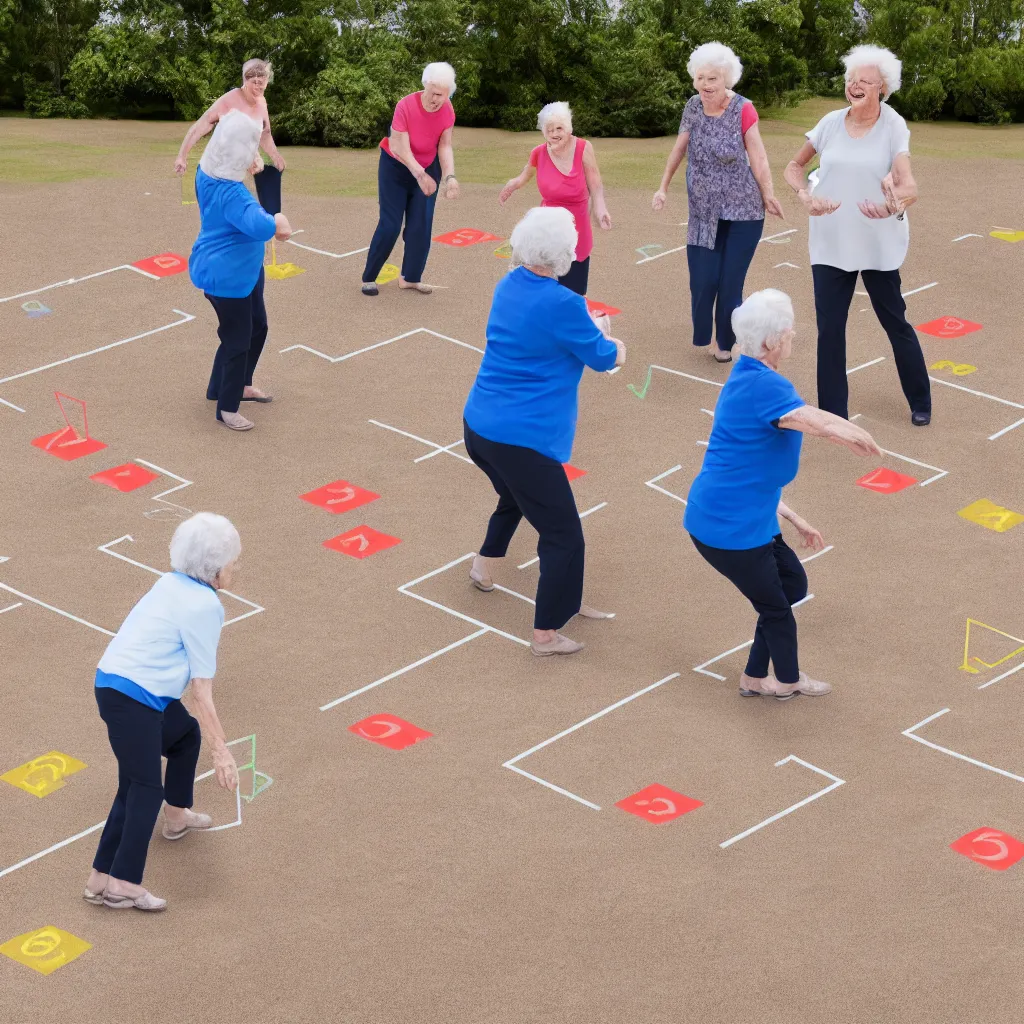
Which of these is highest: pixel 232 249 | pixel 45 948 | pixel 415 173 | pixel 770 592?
pixel 415 173

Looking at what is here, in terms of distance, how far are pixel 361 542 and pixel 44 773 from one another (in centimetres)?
217

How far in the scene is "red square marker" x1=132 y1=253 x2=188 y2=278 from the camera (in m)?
11.8

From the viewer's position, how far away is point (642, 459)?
954cm

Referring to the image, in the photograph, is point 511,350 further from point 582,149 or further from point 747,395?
point 582,149

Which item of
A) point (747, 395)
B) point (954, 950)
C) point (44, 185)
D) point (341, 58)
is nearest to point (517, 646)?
point (747, 395)

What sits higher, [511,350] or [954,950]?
[511,350]

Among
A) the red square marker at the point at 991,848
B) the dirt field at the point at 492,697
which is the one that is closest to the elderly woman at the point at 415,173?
the dirt field at the point at 492,697

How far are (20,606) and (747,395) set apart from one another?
126 inches

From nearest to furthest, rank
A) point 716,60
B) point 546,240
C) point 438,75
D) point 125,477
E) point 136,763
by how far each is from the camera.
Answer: point 136,763, point 546,240, point 125,477, point 716,60, point 438,75

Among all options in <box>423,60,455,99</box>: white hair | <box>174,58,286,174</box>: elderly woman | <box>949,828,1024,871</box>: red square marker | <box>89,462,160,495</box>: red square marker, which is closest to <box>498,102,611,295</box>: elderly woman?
<box>423,60,455,99</box>: white hair

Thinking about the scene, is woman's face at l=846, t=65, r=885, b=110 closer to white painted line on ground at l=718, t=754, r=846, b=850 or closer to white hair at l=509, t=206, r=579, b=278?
white hair at l=509, t=206, r=579, b=278

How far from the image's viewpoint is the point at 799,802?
6.88 meters

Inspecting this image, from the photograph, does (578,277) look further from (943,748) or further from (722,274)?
(943,748)

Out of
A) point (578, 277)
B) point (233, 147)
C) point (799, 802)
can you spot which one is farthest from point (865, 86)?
point (799, 802)
